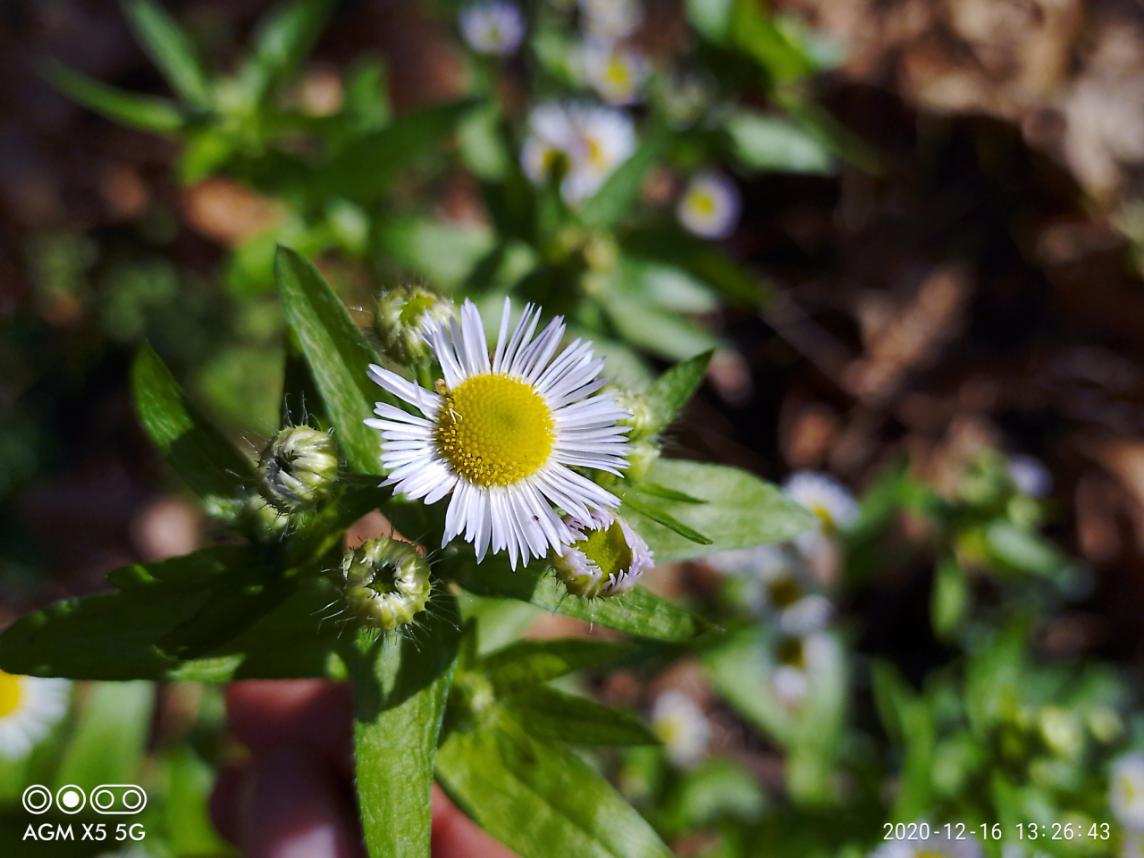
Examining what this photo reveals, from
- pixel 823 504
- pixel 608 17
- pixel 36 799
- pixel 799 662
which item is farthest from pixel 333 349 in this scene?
pixel 608 17

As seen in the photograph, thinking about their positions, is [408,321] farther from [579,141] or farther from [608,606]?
[579,141]

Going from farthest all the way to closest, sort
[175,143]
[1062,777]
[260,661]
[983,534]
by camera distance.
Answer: [175,143] < [983,534] < [1062,777] < [260,661]

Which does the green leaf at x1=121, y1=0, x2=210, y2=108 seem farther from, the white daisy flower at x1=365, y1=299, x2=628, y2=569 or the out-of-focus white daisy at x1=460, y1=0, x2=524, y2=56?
the white daisy flower at x1=365, y1=299, x2=628, y2=569

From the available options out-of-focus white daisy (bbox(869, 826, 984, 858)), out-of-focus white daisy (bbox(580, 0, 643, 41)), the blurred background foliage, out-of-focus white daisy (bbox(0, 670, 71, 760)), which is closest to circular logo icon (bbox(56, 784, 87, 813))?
the blurred background foliage

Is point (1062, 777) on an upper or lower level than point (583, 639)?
upper

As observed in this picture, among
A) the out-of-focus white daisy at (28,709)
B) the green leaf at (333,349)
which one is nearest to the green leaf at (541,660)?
the green leaf at (333,349)

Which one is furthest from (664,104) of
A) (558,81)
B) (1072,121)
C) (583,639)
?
(583,639)

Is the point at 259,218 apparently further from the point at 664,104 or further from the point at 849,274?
the point at 849,274
